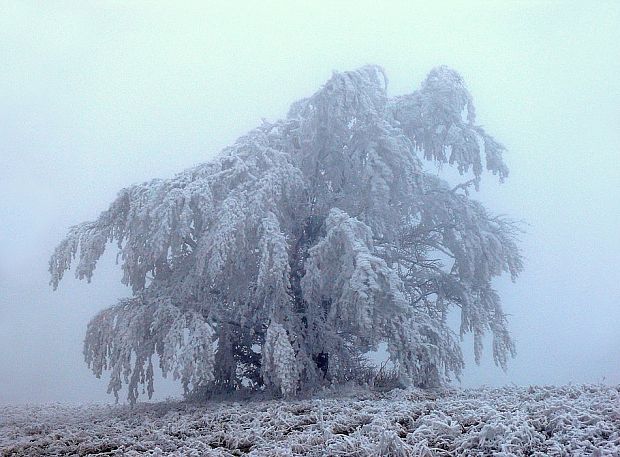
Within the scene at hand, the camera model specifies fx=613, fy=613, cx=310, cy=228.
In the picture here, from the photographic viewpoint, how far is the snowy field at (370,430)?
3.57 meters

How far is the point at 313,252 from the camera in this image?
7.33 metres

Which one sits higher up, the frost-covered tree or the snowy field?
the frost-covered tree

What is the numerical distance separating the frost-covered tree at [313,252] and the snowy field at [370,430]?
0.95 meters

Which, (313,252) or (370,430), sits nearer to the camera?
(370,430)

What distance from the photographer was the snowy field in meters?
3.57

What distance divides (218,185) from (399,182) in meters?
2.52

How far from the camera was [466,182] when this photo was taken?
9.49 meters

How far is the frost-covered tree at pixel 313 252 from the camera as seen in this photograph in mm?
6984

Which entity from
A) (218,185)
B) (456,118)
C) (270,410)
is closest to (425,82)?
(456,118)

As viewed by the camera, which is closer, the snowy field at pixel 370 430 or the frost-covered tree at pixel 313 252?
the snowy field at pixel 370 430

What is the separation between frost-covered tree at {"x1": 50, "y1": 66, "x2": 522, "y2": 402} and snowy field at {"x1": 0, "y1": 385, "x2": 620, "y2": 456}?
3.13ft

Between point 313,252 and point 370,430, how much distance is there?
3.42m

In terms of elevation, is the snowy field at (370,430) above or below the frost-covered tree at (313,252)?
below

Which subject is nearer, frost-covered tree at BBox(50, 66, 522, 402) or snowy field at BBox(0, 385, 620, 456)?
snowy field at BBox(0, 385, 620, 456)
